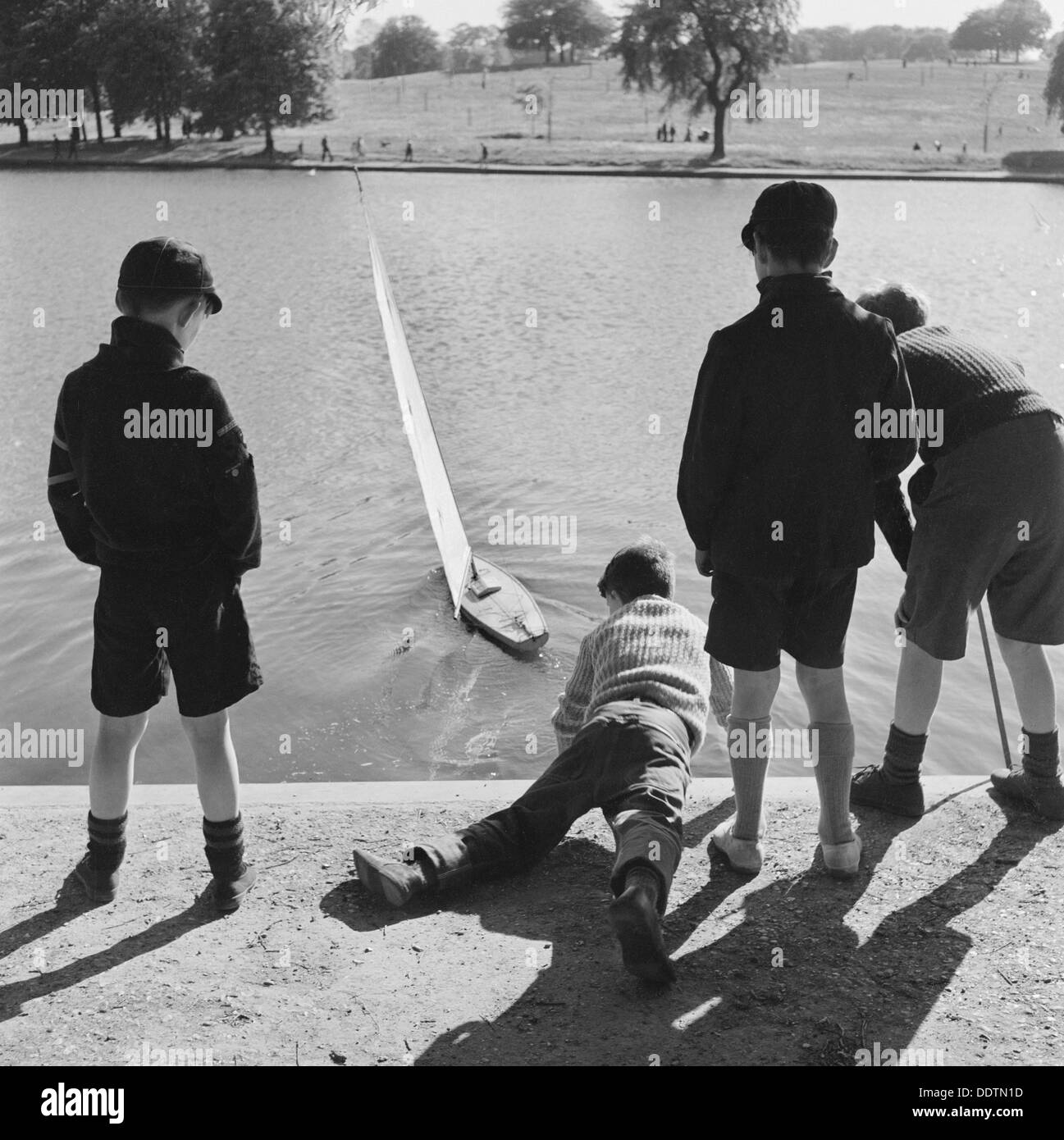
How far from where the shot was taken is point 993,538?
13.6 feet

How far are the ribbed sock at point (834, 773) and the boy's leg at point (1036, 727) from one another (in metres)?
0.81

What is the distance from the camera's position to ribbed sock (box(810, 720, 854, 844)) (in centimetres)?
390

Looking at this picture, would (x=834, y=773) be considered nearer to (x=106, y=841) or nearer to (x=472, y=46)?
(x=106, y=841)

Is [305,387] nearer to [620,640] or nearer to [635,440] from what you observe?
[635,440]

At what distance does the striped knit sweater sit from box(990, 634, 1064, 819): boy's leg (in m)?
0.78

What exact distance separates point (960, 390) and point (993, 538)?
49 centimetres

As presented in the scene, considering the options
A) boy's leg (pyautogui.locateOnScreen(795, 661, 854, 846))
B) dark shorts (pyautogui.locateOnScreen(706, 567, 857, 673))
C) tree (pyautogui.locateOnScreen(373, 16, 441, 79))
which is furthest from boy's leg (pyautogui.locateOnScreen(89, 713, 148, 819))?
tree (pyautogui.locateOnScreen(373, 16, 441, 79))

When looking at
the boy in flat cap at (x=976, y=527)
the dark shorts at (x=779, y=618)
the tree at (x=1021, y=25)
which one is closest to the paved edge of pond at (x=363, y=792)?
the boy in flat cap at (x=976, y=527)

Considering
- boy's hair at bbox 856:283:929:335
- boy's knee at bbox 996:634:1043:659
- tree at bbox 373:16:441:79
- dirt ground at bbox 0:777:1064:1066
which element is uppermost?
tree at bbox 373:16:441:79

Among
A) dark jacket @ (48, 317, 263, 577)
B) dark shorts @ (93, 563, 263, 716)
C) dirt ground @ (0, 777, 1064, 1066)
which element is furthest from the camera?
dark shorts @ (93, 563, 263, 716)

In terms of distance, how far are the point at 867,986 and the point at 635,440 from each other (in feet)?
43.9

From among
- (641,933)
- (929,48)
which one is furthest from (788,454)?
(929,48)

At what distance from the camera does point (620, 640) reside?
424 cm

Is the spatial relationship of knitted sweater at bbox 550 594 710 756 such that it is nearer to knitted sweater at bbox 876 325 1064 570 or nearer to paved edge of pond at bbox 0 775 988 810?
paved edge of pond at bbox 0 775 988 810
